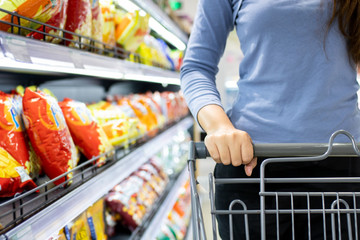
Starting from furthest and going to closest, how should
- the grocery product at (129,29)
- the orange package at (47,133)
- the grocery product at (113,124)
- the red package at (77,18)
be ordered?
the grocery product at (129,29) → the grocery product at (113,124) → the red package at (77,18) → the orange package at (47,133)

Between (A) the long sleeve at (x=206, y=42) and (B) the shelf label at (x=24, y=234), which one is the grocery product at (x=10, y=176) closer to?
(B) the shelf label at (x=24, y=234)

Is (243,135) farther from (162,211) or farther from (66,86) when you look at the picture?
(162,211)

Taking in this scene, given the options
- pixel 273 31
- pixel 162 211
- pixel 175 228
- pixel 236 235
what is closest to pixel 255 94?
pixel 273 31

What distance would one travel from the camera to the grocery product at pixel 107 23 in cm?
172

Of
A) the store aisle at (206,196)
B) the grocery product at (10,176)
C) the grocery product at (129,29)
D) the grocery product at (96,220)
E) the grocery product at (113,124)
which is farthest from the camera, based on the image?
the store aisle at (206,196)

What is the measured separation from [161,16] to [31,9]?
1352 millimetres

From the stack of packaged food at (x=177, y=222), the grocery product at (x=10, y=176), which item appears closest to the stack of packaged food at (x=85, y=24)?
the grocery product at (x=10, y=176)

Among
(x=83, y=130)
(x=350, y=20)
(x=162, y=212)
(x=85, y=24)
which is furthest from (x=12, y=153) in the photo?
(x=162, y=212)

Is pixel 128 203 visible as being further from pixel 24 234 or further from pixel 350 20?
pixel 350 20

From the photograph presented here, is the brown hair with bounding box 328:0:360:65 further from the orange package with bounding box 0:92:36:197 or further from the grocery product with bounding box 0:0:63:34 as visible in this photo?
the orange package with bounding box 0:92:36:197

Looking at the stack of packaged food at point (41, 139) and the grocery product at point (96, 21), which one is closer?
the stack of packaged food at point (41, 139)

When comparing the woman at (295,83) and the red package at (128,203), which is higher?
the woman at (295,83)

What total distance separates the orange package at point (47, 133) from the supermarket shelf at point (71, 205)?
9 centimetres

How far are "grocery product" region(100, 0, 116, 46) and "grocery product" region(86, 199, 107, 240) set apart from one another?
2.56 ft
